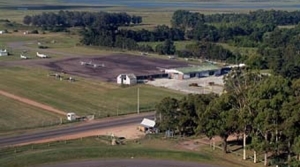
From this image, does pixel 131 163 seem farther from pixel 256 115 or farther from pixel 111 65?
pixel 111 65

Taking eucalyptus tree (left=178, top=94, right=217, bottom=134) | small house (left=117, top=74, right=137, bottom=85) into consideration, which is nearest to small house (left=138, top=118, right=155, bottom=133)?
eucalyptus tree (left=178, top=94, right=217, bottom=134)

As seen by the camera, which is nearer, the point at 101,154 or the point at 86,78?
the point at 101,154

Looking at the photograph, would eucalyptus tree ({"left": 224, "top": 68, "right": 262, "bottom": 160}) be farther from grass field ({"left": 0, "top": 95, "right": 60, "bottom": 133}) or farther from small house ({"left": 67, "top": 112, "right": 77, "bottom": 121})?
grass field ({"left": 0, "top": 95, "right": 60, "bottom": 133})

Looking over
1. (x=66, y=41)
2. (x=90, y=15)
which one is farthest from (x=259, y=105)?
(x=90, y=15)

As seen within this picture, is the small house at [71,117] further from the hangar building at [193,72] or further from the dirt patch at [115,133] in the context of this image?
the hangar building at [193,72]

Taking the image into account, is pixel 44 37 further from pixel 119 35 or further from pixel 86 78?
pixel 86 78

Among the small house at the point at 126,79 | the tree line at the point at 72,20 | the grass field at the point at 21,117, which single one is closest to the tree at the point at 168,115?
the grass field at the point at 21,117

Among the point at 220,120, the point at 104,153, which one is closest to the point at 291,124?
the point at 220,120
